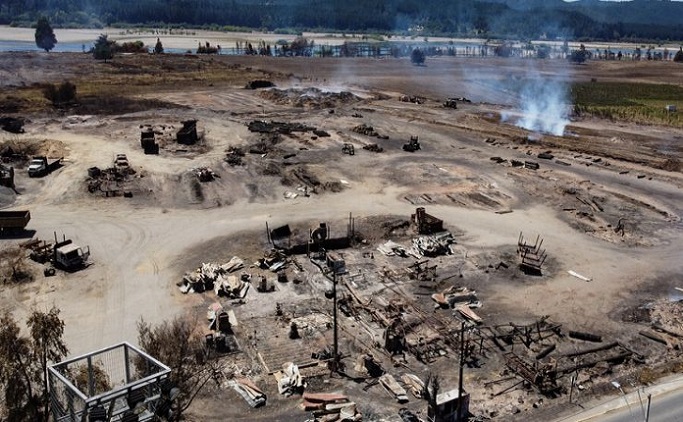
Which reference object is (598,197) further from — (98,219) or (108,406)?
(108,406)

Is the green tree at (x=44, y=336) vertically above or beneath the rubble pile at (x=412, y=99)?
beneath

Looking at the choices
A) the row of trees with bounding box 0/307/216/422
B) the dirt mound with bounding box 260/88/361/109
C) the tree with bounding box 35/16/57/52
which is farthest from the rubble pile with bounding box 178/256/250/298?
the tree with bounding box 35/16/57/52

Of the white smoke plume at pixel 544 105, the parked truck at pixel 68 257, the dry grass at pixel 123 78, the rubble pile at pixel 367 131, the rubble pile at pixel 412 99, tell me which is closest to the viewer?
the parked truck at pixel 68 257

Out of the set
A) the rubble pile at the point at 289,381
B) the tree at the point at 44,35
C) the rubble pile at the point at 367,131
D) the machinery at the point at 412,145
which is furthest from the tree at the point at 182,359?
the tree at the point at 44,35

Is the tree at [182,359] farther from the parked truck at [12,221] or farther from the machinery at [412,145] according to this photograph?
the machinery at [412,145]

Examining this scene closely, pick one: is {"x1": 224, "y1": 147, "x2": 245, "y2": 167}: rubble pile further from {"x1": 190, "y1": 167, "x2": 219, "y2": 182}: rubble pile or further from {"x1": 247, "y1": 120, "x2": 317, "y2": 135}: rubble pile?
{"x1": 247, "y1": 120, "x2": 317, "y2": 135}: rubble pile

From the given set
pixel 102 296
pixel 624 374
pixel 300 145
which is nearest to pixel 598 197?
pixel 624 374

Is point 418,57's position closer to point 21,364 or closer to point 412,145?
point 412,145
